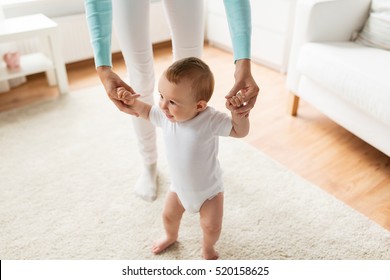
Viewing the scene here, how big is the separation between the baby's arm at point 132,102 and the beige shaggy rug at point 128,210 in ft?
1.56

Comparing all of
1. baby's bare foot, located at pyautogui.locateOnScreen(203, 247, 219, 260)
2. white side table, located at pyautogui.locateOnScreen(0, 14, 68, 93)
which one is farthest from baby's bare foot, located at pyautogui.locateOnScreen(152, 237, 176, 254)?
white side table, located at pyautogui.locateOnScreen(0, 14, 68, 93)

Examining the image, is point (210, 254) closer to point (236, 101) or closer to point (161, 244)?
point (161, 244)

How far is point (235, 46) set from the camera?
94 centimetres

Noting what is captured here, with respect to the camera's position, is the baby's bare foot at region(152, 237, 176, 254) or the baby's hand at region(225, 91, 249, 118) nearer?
the baby's hand at region(225, 91, 249, 118)

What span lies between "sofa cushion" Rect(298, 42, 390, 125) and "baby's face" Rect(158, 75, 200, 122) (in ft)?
2.73

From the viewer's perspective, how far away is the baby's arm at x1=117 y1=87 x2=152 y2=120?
2.98 feet

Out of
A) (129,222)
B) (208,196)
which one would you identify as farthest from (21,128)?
(208,196)

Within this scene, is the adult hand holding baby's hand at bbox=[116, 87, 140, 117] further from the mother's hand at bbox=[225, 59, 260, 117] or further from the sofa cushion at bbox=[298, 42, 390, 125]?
the sofa cushion at bbox=[298, 42, 390, 125]

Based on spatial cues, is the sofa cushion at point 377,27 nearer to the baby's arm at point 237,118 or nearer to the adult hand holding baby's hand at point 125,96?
the baby's arm at point 237,118

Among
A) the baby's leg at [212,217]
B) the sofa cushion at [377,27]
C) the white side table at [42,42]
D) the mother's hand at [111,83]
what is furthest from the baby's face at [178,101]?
the white side table at [42,42]

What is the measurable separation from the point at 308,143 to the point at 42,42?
5.77 ft

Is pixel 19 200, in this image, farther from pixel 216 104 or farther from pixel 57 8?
pixel 57 8

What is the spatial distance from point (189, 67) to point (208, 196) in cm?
37

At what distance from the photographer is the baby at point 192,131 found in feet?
2.86
